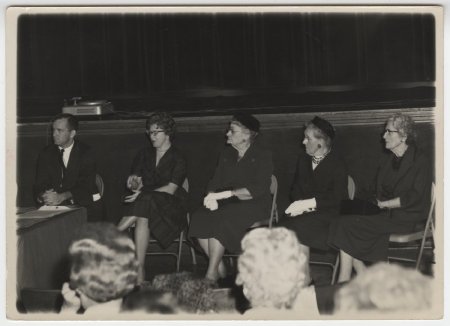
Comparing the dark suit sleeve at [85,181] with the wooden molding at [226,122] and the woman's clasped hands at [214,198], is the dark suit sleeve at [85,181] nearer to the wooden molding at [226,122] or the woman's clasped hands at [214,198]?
the wooden molding at [226,122]

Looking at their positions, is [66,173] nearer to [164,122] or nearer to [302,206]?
[164,122]

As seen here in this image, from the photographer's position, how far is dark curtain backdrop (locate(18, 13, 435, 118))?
514cm

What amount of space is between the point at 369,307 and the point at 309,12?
7.20 ft

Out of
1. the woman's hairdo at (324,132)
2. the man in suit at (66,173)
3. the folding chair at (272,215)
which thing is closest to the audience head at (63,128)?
the man in suit at (66,173)

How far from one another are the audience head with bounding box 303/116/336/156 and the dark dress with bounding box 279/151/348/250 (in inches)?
2.9

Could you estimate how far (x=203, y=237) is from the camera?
5.09 m

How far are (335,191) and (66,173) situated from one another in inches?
81.9

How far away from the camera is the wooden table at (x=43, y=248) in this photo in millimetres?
4746

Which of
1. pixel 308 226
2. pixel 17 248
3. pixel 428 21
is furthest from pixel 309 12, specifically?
pixel 17 248

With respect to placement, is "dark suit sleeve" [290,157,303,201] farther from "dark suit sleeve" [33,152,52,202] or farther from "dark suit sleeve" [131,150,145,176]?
"dark suit sleeve" [33,152,52,202]

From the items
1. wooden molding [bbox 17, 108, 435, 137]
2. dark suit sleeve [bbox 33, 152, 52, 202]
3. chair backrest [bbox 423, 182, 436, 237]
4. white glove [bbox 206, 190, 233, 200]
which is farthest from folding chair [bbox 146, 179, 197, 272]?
chair backrest [bbox 423, 182, 436, 237]

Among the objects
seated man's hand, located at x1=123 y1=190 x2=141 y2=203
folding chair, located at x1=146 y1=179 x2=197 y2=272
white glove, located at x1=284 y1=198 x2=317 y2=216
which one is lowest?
folding chair, located at x1=146 y1=179 x2=197 y2=272

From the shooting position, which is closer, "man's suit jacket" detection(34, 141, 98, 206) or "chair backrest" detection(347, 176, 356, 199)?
"chair backrest" detection(347, 176, 356, 199)

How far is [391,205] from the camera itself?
507cm
